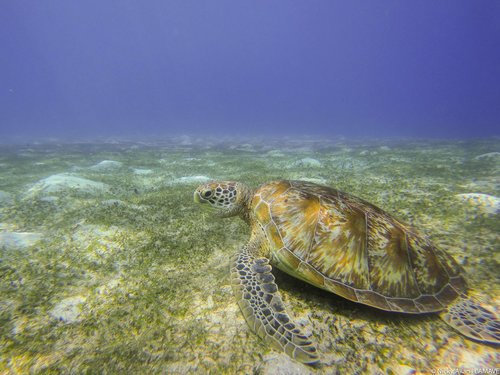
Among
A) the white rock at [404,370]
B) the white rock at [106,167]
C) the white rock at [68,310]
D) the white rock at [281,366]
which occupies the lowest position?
the white rock at [106,167]

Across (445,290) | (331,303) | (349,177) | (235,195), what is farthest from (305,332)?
(349,177)

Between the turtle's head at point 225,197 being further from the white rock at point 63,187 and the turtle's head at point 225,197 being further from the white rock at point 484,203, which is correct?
the white rock at point 484,203

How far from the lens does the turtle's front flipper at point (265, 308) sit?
159 cm

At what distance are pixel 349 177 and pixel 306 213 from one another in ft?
14.3

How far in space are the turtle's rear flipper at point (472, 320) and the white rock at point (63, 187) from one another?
6.22m

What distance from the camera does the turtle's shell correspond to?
6.19 feet

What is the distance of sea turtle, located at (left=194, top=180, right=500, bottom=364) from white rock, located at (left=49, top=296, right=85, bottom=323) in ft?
4.73

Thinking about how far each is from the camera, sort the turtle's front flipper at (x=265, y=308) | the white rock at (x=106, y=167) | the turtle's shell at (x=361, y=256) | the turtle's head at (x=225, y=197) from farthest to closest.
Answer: the white rock at (x=106, y=167)
the turtle's head at (x=225, y=197)
the turtle's shell at (x=361, y=256)
the turtle's front flipper at (x=265, y=308)

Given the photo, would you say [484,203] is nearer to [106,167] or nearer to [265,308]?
[265,308]

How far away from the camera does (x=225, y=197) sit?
119 inches

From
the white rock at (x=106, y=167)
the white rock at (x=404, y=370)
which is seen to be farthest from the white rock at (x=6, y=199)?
the white rock at (x=404, y=370)

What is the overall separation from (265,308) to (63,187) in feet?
17.2

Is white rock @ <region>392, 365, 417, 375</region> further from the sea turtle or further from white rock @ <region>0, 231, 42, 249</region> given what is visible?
white rock @ <region>0, 231, 42, 249</region>

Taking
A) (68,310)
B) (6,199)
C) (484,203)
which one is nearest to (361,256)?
(68,310)
